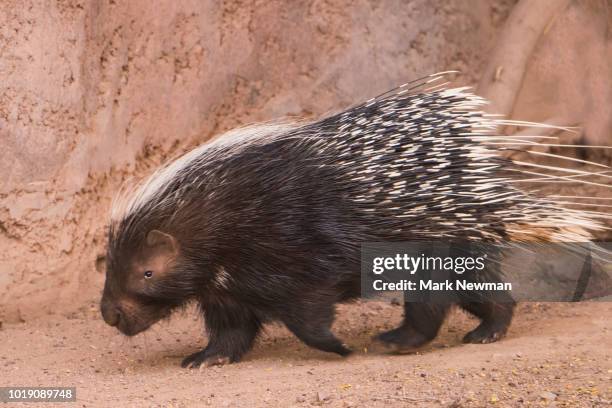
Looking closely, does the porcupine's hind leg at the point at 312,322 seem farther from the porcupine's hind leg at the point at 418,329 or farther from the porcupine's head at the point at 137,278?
the porcupine's head at the point at 137,278

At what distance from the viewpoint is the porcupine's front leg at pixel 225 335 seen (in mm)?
4367

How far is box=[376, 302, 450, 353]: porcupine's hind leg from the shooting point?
434cm

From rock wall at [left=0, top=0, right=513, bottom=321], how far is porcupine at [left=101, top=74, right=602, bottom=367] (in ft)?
2.85

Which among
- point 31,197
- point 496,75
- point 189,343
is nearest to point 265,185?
point 189,343

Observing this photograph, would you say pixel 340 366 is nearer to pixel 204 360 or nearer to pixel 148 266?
pixel 204 360

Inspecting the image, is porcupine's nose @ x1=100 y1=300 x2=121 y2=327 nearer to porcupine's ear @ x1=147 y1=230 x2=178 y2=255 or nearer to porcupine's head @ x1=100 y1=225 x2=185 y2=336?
porcupine's head @ x1=100 y1=225 x2=185 y2=336

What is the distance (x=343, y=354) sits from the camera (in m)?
4.28

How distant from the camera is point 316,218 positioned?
13.8 feet

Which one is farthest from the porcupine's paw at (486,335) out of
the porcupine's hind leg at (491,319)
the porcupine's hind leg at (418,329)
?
the porcupine's hind leg at (418,329)

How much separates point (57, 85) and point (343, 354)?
1927mm

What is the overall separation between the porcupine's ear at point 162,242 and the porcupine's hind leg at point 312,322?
53 cm

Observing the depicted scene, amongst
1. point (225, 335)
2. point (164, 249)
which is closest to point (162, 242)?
point (164, 249)

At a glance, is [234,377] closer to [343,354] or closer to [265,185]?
[343,354]

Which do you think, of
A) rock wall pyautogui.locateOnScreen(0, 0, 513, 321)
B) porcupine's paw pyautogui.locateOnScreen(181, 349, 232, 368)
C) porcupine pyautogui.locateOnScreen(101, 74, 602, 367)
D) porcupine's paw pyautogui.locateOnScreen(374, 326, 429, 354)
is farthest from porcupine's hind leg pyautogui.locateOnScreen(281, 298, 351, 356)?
A: rock wall pyautogui.locateOnScreen(0, 0, 513, 321)
